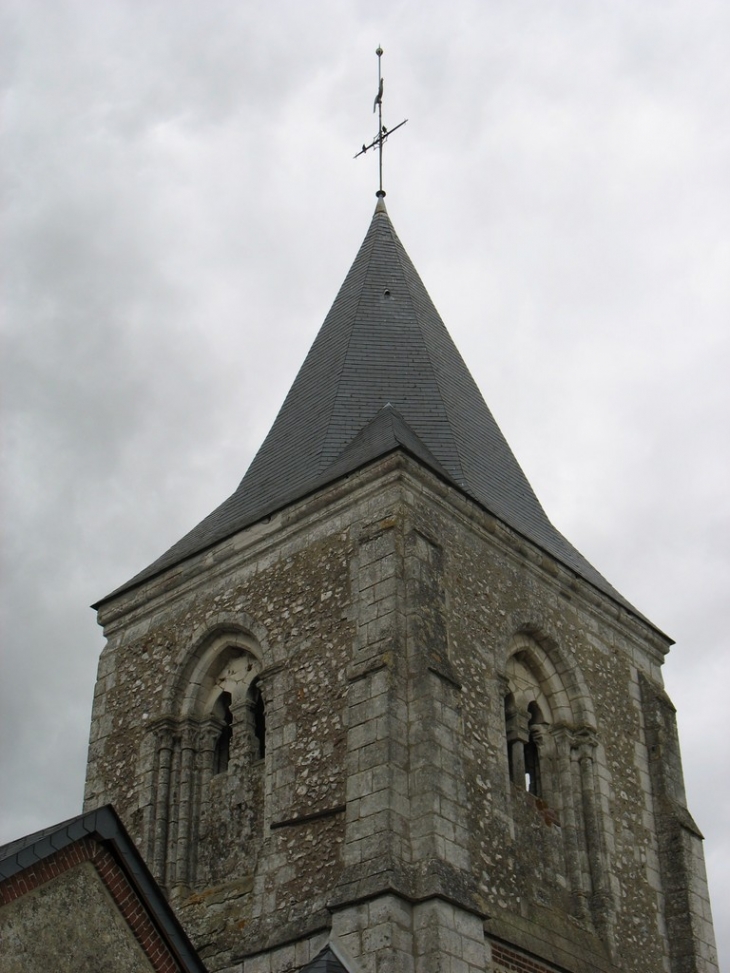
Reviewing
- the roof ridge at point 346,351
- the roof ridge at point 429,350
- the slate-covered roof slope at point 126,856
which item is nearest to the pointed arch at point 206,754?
the roof ridge at point 346,351

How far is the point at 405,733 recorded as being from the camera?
41.7 feet

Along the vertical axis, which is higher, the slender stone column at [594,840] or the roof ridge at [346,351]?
the roof ridge at [346,351]

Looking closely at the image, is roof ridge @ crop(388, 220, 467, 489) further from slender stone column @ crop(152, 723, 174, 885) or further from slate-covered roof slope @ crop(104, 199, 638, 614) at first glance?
slender stone column @ crop(152, 723, 174, 885)

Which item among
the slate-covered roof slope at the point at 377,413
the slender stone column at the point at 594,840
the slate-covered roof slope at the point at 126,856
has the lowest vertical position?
the slate-covered roof slope at the point at 126,856

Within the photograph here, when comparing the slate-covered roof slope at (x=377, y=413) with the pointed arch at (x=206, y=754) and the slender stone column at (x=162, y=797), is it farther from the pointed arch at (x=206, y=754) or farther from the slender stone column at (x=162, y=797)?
the slender stone column at (x=162, y=797)

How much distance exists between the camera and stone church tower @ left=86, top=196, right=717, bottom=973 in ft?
40.5

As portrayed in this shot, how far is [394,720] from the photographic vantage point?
12.6 metres

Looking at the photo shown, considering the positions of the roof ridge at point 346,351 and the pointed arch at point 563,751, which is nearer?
the pointed arch at point 563,751

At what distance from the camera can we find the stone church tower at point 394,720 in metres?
12.4

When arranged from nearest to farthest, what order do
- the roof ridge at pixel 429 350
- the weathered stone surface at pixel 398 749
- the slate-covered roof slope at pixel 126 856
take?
the slate-covered roof slope at pixel 126 856
the weathered stone surface at pixel 398 749
the roof ridge at pixel 429 350

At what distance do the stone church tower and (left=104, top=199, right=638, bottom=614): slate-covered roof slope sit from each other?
0.17ft

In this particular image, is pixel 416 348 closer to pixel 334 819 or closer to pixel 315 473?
pixel 315 473

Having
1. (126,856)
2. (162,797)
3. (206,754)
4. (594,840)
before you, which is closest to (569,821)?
(594,840)

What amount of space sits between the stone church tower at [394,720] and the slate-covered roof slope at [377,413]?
2.1 inches
